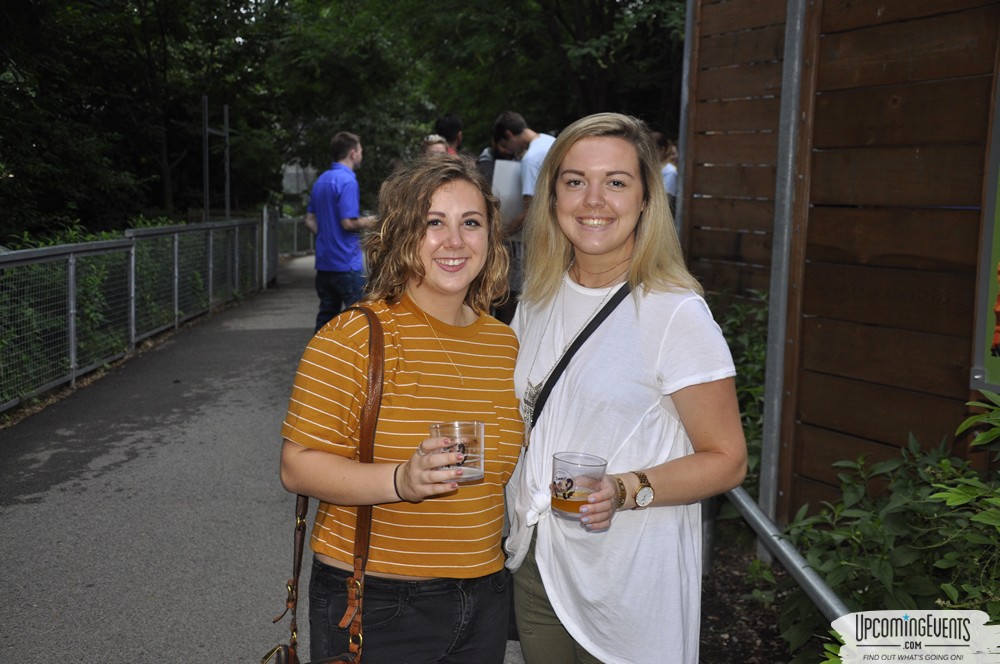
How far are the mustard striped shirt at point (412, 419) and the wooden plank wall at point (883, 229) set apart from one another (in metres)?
2.22

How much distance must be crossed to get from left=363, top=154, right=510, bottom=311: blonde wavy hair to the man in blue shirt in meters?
6.82

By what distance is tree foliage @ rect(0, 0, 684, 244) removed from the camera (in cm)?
1819

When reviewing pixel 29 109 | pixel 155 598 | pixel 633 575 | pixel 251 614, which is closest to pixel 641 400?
pixel 633 575

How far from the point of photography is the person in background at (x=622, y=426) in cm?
231

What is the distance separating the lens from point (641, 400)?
236 centimetres

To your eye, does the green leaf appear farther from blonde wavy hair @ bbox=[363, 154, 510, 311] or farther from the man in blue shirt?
the man in blue shirt

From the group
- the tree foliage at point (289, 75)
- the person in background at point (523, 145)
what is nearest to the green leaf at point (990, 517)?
the person in background at point (523, 145)

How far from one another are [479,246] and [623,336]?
0.42 m

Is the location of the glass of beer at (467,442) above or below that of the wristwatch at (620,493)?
above

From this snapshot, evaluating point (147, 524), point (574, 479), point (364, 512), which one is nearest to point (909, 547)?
point (574, 479)

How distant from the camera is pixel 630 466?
2363 millimetres

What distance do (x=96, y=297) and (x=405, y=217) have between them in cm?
784

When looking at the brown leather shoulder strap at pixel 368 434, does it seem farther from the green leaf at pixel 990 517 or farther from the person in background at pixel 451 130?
the person in background at pixel 451 130

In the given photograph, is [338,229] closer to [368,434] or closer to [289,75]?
[368,434]
